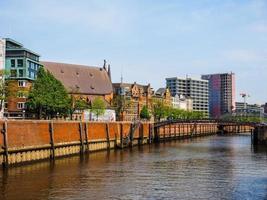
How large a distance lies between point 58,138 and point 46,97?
25806mm

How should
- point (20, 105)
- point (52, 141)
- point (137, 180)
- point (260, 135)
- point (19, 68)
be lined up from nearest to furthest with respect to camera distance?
point (137, 180) < point (52, 141) < point (19, 68) < point (20, 105) < point (260, 135)

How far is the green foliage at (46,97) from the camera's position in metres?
115

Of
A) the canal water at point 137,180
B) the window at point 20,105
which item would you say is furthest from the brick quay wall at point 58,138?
the window at point 20,105

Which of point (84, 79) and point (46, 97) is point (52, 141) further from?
point (84, 79)

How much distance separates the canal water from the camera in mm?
49938

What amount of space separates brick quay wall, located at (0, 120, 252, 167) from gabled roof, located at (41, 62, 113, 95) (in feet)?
125

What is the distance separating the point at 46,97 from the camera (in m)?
116

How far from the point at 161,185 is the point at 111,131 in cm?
6567

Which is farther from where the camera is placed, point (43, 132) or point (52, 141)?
point (52, 141)

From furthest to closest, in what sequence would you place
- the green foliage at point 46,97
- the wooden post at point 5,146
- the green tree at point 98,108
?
the green tree at point 98,108
the green foliage at point 46,97
the wooden post at point 5,146

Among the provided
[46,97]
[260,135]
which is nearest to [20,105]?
[46,97]

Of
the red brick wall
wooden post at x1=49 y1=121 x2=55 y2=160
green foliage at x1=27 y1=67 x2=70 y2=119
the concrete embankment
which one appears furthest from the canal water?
the concrete embankment

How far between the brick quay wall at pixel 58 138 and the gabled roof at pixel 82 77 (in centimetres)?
3811

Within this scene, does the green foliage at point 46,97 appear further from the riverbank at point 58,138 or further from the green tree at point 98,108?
the green tree at point 98,108
